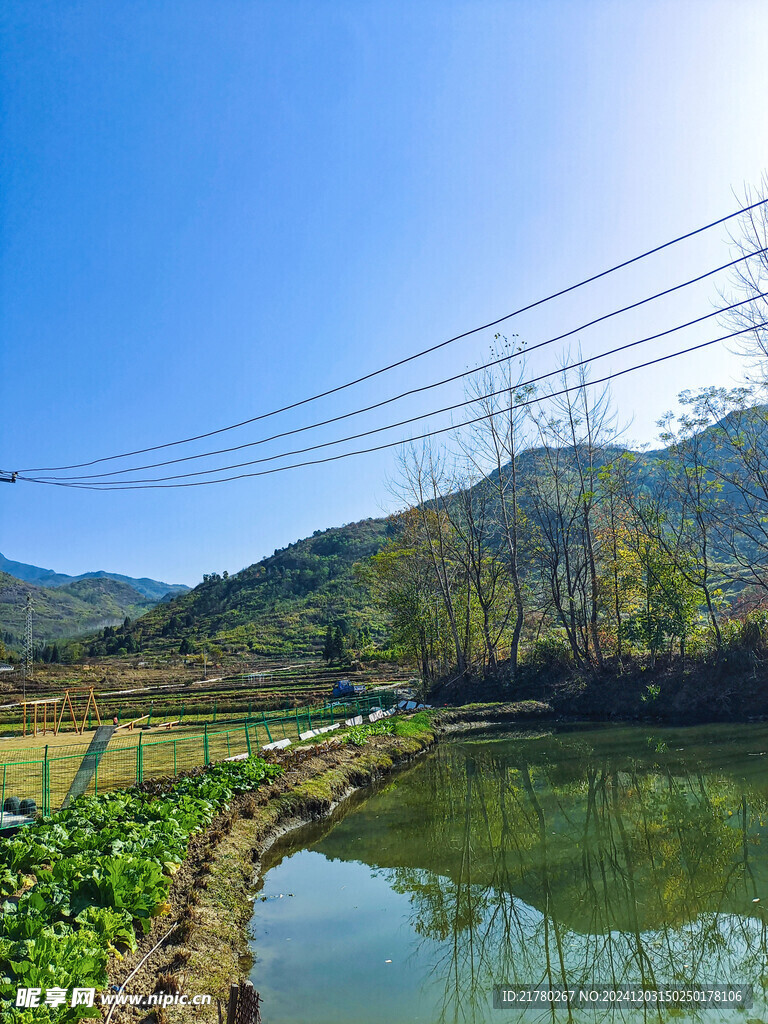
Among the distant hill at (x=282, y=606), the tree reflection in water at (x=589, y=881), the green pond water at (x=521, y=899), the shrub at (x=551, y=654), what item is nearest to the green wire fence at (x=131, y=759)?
the green pond water at (x=521, y=899)

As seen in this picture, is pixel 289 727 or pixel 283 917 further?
pixel 289 727

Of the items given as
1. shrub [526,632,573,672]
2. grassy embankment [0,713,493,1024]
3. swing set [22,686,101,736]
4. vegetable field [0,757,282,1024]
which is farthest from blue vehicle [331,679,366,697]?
vegetable field [0,757,282,1024]

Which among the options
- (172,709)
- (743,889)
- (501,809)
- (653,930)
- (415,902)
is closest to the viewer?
(653,930)

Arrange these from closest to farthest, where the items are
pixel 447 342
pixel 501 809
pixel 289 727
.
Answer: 1. pixel 447 342
2. pixel 501 809
3. pixel 289 727

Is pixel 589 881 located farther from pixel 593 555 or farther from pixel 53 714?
pixel 53 714

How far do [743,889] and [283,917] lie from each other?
577 cm

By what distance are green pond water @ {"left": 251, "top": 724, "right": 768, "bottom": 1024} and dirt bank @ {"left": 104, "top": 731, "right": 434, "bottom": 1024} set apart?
43 cm

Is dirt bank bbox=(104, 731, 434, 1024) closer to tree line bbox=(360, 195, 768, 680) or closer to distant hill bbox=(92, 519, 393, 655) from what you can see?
tree line bbox=(360, 195, 768, 680)

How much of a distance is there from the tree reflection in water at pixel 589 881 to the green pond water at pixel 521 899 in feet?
0.08

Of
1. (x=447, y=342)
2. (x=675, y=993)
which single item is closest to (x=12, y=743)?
(x=447, y=342)

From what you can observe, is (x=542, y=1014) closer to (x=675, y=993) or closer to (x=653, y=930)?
(x=675, y=993)

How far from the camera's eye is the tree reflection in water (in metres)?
6.28

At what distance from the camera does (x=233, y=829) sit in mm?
11281

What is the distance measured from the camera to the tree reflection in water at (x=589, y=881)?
20.6ft
